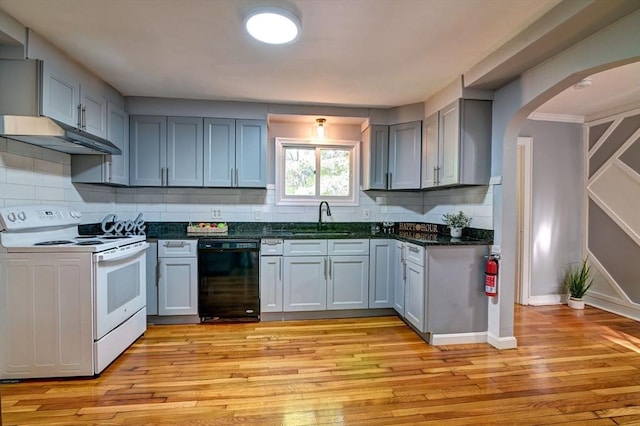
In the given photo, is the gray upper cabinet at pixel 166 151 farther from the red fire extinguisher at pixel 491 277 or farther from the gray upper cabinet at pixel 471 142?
the red fire extinguisher at pixel 491 277

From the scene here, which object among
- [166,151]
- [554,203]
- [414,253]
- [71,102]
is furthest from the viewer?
[554,203]

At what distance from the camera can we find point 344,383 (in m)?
2.12

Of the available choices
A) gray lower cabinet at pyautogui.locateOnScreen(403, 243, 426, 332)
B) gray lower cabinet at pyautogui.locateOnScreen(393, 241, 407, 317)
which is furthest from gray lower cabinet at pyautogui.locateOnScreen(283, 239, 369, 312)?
gray lower cabinet at pyautogui.locateOnScreen(403, 243, 426, 332)

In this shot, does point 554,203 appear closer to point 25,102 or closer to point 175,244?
point 175,244

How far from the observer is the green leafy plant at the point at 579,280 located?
11.9 ft

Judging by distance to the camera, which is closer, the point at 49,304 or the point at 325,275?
the point at 49,304

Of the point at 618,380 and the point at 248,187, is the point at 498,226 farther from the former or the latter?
the point at 248,187

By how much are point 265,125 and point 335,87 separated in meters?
0.92

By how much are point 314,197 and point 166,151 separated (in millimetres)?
1731

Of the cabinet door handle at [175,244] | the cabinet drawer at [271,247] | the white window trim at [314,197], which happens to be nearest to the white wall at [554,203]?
the white window trim at [314,197]

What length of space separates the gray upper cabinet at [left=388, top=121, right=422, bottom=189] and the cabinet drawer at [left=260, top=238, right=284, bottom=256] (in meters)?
1.42

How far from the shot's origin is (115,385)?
210 cm

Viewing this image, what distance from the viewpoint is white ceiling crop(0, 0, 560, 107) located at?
1.78m


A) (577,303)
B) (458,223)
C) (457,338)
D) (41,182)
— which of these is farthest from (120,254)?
(577,303)
